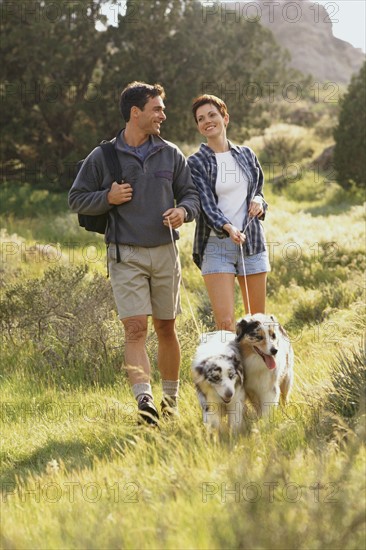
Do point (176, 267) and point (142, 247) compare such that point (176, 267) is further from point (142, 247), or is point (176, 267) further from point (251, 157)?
point (251, 157)

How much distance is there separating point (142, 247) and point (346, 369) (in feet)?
5.26

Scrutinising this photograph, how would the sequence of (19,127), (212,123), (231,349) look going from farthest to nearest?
(19,127) < (212,123) < (231,349)

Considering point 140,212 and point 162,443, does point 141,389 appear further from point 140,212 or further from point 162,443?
point 162,443

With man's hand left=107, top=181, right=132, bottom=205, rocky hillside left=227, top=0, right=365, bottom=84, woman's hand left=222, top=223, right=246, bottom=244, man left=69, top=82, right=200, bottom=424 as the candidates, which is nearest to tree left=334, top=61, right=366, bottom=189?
woman's hand left=222, top=223, right=246, bottom=244

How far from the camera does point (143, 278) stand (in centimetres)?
534

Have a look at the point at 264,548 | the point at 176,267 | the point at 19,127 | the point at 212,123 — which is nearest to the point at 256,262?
the point at 176,267

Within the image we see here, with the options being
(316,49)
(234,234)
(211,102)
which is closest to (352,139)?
(211,102)

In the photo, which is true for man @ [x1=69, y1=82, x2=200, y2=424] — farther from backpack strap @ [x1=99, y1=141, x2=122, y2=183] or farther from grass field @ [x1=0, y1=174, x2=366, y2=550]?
grass field @ [x1=0, y1=174, x2=366, y2=550]

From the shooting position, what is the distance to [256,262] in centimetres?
581

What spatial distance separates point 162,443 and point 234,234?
1.98m

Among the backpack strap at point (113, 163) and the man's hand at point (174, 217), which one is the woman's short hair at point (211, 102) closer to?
the backpack strap at point (113, 163)

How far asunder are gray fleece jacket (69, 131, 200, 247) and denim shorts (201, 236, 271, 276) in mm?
468

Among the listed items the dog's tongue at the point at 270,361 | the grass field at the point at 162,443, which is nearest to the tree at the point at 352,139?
the grass field at the point at 162,443

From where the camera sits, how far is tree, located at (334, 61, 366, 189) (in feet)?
73.9
